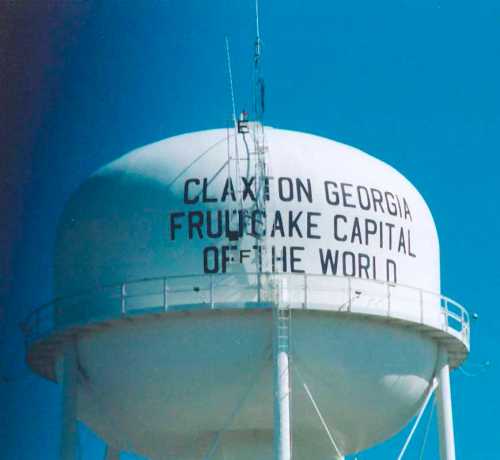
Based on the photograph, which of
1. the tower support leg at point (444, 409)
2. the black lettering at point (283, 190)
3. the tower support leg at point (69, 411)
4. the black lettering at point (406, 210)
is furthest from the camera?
the tower support leg at point (444, 409)

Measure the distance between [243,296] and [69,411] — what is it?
3841 millimetres

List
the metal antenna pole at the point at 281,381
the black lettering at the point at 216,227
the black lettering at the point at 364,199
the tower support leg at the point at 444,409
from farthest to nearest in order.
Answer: the tower support leg at the point at 444,409 < the black lettering at the point at 364,199 < the black lettering at the point at 216,227 < the metal antenna pole at the point at 281,381

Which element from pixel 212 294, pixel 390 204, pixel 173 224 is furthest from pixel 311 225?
pixel 173 224

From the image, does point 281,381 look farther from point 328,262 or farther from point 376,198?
point 376,198

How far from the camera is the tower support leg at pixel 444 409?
22594mm

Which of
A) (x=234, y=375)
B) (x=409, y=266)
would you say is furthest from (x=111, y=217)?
(x=409, y=266)

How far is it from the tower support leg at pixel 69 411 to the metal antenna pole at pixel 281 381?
3.84 metres

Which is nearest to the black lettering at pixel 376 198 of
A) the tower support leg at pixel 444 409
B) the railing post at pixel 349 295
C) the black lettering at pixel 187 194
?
the railing post at pixel 349 295

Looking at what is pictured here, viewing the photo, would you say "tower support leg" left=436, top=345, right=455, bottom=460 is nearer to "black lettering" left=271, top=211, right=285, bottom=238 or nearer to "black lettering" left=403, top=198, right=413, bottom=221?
"black lettering" left=403, top=198, right=413, bottom=221

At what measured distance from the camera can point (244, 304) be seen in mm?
20281

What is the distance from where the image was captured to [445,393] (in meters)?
22.7

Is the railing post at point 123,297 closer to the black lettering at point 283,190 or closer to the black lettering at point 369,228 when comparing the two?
the black lettering at point 283,190

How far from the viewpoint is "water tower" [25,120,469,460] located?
2044 centimetres

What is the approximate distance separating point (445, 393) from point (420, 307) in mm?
1880
